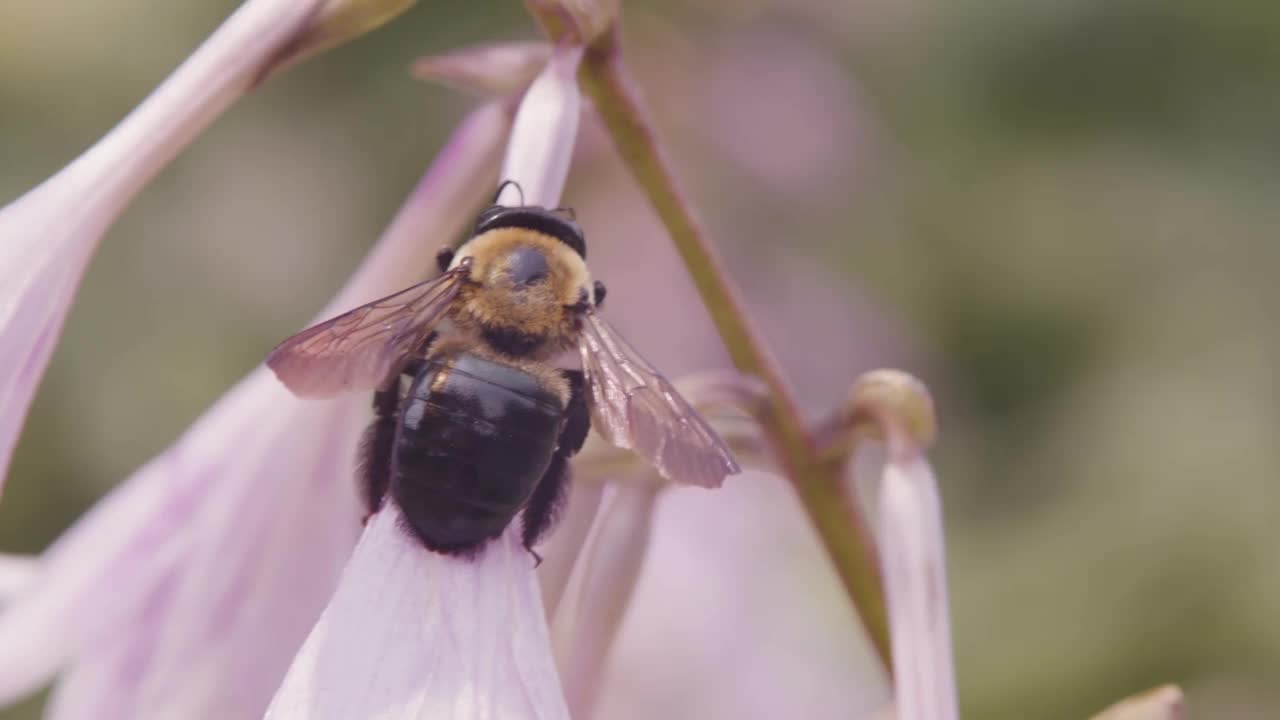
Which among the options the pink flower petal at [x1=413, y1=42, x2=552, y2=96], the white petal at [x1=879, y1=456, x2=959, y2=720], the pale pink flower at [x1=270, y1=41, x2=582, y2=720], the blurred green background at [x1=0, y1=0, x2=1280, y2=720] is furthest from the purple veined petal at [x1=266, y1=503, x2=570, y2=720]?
the blurred green background at [x1=0, y1=0, x2=1280, y2=720]

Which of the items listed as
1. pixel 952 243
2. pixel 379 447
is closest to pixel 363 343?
pixel 379 447

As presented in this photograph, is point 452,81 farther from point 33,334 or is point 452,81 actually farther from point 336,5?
point 33,334

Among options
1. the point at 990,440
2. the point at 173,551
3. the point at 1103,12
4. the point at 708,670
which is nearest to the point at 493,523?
the point at 173,551

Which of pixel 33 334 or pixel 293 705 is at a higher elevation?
pixel 33 334

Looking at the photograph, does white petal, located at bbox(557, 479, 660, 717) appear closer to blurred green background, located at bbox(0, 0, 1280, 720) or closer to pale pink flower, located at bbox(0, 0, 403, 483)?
pale pink flower, located at bbox(0, 0, 403, 483)

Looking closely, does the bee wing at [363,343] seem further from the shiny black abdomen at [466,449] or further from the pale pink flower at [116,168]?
the pale pink flower at [116,168]

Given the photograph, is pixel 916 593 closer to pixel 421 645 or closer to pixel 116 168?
pixel 421 645

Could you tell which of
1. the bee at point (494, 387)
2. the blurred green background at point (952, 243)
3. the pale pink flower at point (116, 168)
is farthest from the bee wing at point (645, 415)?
the blurred green background at point (952, 243)
